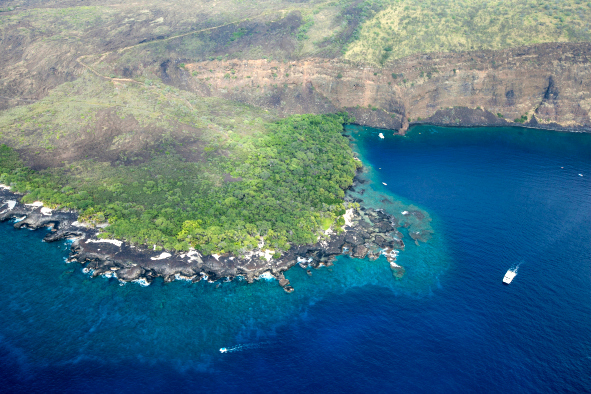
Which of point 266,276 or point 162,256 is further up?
point 162,256

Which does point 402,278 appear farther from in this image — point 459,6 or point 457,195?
point 459,6

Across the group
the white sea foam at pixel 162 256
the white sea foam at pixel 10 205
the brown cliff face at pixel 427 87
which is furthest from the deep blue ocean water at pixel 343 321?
the brown cliff face at pixel 427 87

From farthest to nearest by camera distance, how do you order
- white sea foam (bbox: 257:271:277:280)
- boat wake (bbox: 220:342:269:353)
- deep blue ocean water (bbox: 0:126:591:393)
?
white sea foam (bbox: 257:271:277:280)
boat wake (bbox: 220:342:269:353)
deep blue ocean water (bbox: 0:126:591:393)

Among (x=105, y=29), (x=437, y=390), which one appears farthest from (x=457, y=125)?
(x=105, y=29)

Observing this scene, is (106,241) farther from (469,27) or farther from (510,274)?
(469,27)

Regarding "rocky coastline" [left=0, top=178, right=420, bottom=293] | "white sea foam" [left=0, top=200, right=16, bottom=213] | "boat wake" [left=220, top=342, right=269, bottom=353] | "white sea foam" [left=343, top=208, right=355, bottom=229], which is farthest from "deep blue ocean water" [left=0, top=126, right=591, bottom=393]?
"white sea foam" [left=343, top=208, right=355, bottom=229]

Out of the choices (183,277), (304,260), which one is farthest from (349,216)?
(183,277)

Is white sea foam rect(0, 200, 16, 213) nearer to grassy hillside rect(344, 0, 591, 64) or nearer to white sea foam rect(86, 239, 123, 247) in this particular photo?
white sea foam rect(86, 239, 123, 247)
